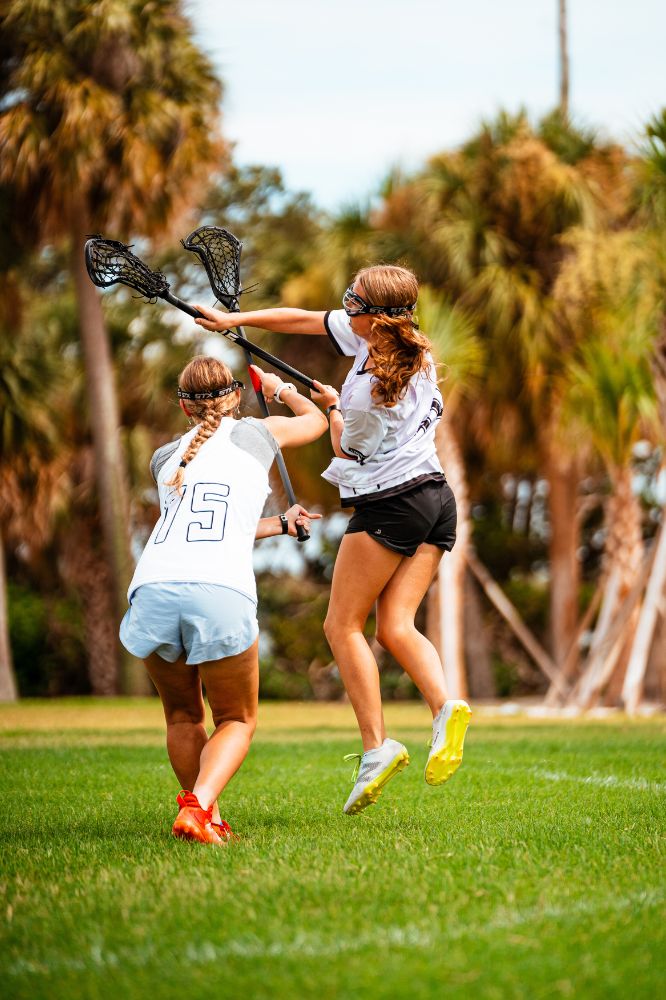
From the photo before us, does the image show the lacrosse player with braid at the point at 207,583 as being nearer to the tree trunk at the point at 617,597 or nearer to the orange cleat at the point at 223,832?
the orange cleat at the point at 223,832

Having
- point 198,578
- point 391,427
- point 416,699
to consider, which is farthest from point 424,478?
point 416,699

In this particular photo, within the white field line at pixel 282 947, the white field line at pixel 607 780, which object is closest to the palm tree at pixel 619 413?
the white field line at pixel 607 780

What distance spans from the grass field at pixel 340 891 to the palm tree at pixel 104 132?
13035 mm

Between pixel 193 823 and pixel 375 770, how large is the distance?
861 millimetres

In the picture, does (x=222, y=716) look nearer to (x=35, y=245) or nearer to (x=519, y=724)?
(x=519, y=724)

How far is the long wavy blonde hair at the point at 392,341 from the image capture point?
497 cm

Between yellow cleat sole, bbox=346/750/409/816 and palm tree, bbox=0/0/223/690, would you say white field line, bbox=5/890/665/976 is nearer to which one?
yellow cleat sole, bbox=346/750/409/816

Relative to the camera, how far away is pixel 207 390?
4891 mm

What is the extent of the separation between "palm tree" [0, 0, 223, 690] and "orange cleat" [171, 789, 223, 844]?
49.0 feet

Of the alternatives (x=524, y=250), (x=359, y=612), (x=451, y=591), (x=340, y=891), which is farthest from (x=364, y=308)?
(x=524, y=250)

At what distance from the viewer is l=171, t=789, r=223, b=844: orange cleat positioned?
4.45m

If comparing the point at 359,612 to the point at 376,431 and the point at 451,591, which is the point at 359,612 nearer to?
the point at 376,431

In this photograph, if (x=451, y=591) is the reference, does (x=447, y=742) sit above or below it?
above

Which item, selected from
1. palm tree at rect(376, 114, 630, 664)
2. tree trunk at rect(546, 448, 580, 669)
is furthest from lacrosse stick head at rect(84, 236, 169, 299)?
tree trunk at rect(546, 448, 580, 669)
